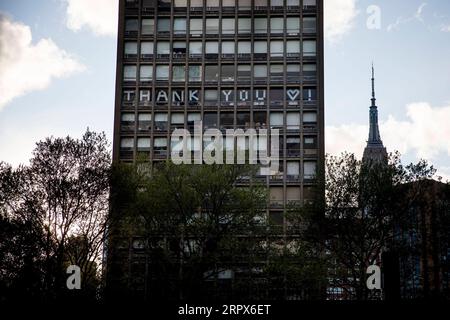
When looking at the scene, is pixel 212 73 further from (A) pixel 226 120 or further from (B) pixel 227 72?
(A) pixel 226 120

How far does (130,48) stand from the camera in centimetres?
9294

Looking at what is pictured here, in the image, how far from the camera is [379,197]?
58250 mm

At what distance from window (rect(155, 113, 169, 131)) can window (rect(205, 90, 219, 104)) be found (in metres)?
5.31

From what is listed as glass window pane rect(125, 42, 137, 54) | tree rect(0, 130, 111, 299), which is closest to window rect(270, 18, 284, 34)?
glass window pane rect(125, 42, 137, 54)

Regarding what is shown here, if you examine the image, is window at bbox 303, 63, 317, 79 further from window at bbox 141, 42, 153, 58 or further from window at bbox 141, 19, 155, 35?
window at bbox 141, 19, 155, 35

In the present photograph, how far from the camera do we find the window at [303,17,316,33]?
9169 centimetres

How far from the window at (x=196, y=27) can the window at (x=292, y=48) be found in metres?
10.6

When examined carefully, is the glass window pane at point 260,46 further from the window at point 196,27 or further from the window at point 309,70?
the window at point 196,27

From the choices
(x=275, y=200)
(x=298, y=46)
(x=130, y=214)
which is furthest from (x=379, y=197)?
(x=298, y=46)

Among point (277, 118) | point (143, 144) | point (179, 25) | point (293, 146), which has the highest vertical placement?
point (179, 25)

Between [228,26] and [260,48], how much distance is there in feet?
15.6

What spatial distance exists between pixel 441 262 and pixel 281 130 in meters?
32.2

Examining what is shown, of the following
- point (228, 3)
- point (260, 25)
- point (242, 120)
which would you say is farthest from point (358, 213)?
point (228, 3)

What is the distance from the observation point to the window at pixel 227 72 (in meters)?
92.1
